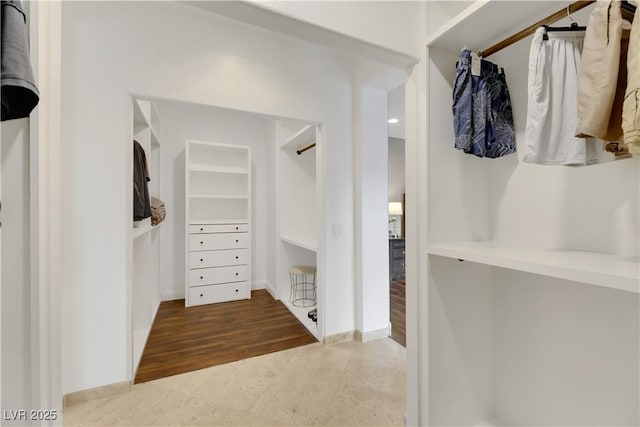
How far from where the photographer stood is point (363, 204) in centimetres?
255

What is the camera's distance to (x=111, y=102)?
184 centimetres

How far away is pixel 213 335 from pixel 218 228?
1.43 m

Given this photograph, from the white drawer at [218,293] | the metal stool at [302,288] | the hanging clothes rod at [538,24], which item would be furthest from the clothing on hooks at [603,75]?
the white drawer at [218,293]

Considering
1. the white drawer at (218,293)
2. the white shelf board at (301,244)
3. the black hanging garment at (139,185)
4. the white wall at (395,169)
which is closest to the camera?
the black hanging garment at (139,185)

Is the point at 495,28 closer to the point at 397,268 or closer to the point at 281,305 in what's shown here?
the point at 281,305

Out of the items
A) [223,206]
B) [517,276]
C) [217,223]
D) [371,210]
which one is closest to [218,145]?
[223,206]

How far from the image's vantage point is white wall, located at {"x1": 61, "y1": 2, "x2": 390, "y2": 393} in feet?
5.74

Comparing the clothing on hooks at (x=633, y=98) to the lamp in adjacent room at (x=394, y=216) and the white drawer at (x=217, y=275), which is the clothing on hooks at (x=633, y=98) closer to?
the white drawer at (x=217, y=275)

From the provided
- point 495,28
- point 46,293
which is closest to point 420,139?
point 495,28

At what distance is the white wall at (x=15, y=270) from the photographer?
0.76m

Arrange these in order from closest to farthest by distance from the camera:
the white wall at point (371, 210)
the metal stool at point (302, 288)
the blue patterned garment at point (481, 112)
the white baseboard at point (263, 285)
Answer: the blue patterned garment at point (481, 112)
the white wall at point (371, 210)
the metal stool at point (302, 288)
the white baseboard at point (263, 285)

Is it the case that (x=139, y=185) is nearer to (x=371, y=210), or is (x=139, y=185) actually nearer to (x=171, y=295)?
(x=371, y=210)

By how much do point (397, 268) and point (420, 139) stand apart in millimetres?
3912

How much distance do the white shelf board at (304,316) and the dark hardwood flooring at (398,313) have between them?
2.43 ft
